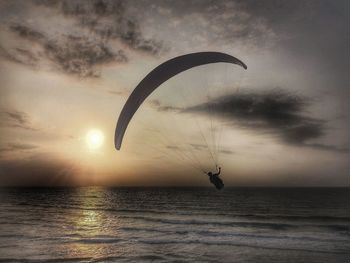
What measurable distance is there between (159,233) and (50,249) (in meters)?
9.01

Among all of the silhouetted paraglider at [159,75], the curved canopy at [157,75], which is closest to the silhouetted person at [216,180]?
the silhouetted paraglider at [159,75]

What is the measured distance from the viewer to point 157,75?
16156 mm

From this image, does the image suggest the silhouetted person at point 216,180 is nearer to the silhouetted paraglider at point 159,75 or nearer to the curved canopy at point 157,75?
the silhouetted paraglider at point 159,75

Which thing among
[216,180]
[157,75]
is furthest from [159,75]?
[216,180]

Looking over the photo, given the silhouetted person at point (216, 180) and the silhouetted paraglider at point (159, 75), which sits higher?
the silhouetted paraglider at point (159, 75)

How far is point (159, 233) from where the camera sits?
24656 millimetres

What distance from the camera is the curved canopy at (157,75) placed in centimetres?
1611

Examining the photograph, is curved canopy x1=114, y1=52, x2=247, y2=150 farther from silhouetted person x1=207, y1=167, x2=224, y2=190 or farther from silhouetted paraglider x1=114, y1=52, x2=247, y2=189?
silhouetted person x1=207, y1=167, x2=224, y2=190

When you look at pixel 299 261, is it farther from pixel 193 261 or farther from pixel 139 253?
pixel 139 253

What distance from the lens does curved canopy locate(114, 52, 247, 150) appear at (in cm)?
1611

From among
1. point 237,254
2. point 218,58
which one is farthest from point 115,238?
point 218,58

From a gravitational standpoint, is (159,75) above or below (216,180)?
above

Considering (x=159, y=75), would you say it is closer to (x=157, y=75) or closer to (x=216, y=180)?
(x=157, y=75)

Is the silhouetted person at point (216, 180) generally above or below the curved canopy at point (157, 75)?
below
